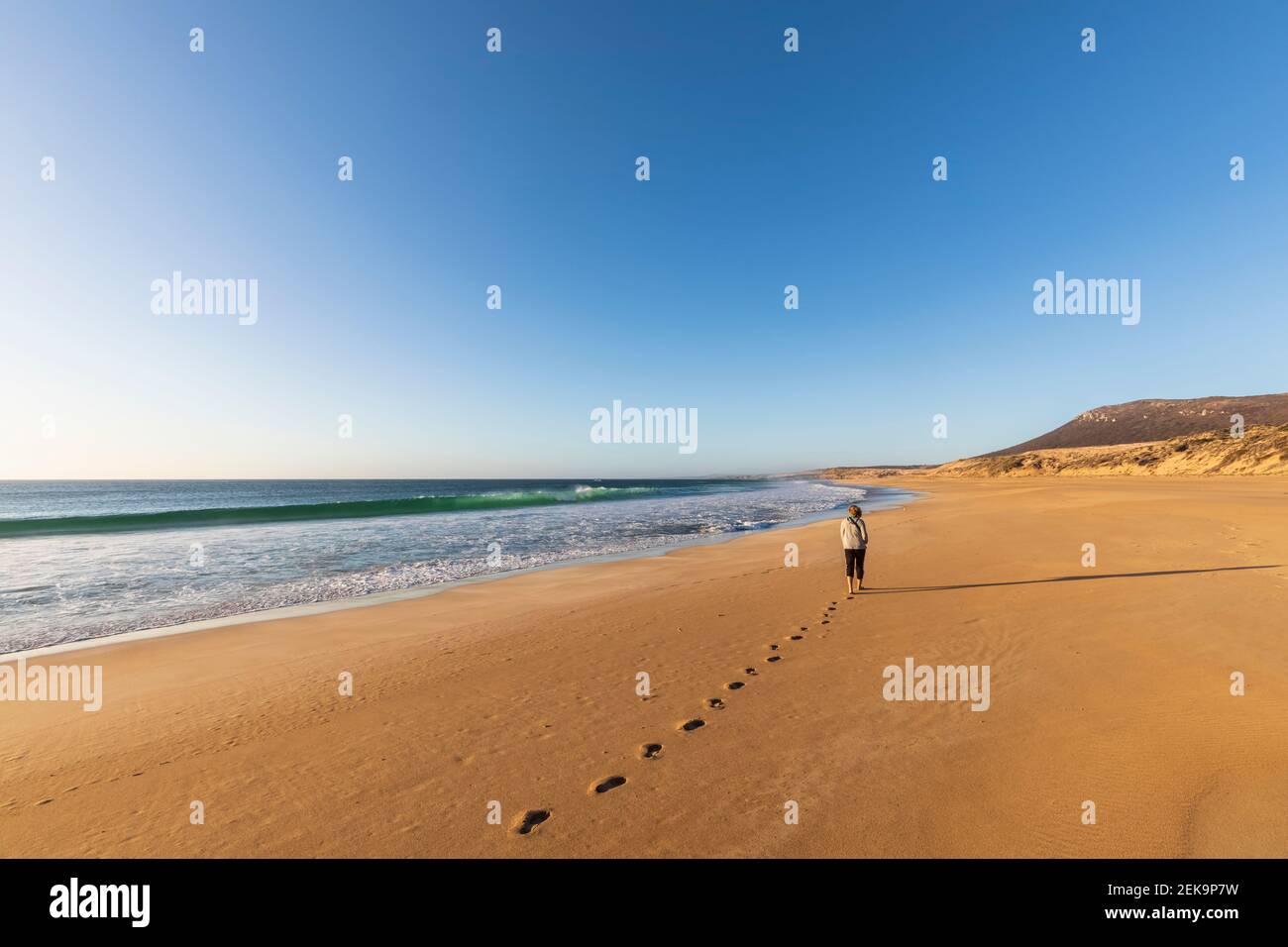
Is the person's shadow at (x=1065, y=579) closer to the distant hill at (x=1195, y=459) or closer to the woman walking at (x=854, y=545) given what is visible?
the woman walking at (x=854, y=545)

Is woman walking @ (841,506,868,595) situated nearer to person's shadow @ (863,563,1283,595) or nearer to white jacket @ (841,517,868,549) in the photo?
white jacket @ (841,517,868,549)

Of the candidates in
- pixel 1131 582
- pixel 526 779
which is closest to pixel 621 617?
pixel 526 779

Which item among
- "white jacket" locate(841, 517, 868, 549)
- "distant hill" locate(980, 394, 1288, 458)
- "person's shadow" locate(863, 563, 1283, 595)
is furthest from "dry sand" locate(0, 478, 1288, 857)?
Answer: "distant hill" locate(980, 394, 1288, 458)

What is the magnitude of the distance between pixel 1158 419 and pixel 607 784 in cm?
18158

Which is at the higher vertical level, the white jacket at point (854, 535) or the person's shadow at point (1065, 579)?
the white jacket at point (854, 535)

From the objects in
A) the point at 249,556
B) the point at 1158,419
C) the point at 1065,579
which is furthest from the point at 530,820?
the point at 1158,419

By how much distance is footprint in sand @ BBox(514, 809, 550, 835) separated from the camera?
3.61 meters

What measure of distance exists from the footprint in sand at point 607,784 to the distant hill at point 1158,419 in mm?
130527

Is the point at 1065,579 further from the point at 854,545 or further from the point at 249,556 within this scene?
the point at 249,556

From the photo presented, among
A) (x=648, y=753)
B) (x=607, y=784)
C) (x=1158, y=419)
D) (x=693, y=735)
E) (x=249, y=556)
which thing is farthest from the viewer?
(x=1158, y=419)

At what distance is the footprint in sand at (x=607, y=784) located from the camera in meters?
4.05

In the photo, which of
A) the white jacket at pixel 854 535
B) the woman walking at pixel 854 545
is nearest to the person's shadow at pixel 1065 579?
the woman walking at pixel 854 545

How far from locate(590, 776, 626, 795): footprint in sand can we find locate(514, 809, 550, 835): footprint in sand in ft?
1.40

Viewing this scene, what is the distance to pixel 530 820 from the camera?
3.72 meters
